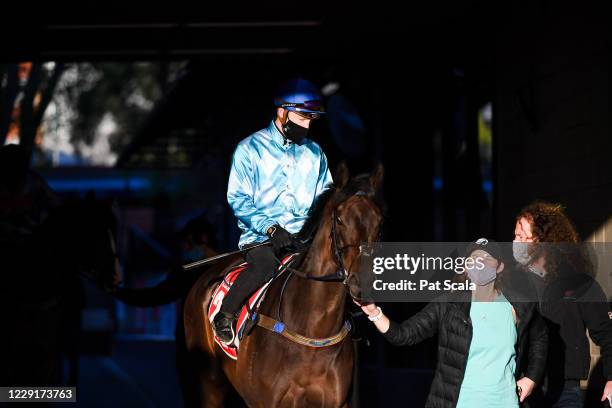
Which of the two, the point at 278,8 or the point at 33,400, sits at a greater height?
the point at 278,8

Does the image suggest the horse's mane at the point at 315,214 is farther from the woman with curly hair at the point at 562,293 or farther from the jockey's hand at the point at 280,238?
the woman with curly hair at the point at 562,293

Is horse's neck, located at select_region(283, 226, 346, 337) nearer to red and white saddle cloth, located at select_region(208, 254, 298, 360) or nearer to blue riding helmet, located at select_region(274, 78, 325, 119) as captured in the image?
red and white saddle cloth, located at select_region(208, 254, 298, 360)

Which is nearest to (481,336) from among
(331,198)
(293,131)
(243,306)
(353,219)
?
(353,219)

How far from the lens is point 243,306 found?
7457 mm

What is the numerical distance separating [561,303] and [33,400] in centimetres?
450

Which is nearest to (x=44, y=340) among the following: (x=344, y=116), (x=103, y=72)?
(x=344, y=116)

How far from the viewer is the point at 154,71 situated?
193ft

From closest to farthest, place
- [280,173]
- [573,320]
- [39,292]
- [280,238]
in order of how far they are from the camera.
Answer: [280,238]
[573,320]
[280,173]
[39,292]

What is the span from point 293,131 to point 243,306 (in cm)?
120

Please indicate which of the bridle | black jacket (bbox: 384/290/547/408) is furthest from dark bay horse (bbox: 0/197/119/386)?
black jacket (bbox: 384/290/547/408)

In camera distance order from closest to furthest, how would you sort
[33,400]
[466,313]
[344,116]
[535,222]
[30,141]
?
[466,313], [535,222], [33,400], [344,116], [30,141]

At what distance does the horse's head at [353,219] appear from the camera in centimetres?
629

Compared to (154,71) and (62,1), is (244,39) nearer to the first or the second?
(62,1)

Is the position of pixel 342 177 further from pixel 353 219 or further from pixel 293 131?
pixel 293 131
